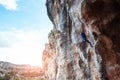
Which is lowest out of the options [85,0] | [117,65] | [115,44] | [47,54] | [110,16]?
[117,65]

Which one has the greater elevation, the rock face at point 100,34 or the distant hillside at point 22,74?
the distant hillside at point 22,74

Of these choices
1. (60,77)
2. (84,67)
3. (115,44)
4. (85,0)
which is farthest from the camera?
(60,77)

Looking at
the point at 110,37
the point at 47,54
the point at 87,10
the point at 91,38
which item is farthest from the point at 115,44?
the point at 47,54

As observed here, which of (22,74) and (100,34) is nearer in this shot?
(100,34)

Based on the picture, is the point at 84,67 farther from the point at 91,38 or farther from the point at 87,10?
the point at 87,10

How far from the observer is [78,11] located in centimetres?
1130

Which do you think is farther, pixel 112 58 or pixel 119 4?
pixel 112 58

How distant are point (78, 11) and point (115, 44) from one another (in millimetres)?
2427

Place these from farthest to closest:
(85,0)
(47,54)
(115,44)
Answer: (47,54) → (115,44) → (85,0)

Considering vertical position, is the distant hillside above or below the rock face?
above

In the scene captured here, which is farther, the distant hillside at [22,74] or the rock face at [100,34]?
the distant hillside at [22,74]

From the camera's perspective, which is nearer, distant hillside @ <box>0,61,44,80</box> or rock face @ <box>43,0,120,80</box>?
rock face @ <box>43,0,120,80</box>

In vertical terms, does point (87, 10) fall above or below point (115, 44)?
above

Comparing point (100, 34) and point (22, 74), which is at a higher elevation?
point (22, 74)
